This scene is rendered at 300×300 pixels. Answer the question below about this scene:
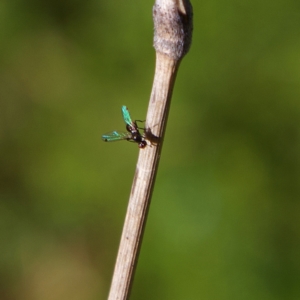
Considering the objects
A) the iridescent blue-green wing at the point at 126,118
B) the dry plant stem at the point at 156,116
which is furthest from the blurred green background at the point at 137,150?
the dry plant stem at the point at 156,116

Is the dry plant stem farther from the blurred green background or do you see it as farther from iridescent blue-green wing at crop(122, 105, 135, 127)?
the blurred green background

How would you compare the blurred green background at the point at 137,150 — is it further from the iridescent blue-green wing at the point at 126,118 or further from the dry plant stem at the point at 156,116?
the dry plant stem at the point at 156,116

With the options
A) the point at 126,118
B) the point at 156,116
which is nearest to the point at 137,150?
the point at 126,118

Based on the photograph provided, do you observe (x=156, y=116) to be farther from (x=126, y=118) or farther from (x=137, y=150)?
(x=137, y=150)

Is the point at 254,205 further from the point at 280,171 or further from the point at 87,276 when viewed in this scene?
the point at 87,276

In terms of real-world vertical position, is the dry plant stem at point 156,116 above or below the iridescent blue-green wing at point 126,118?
below
